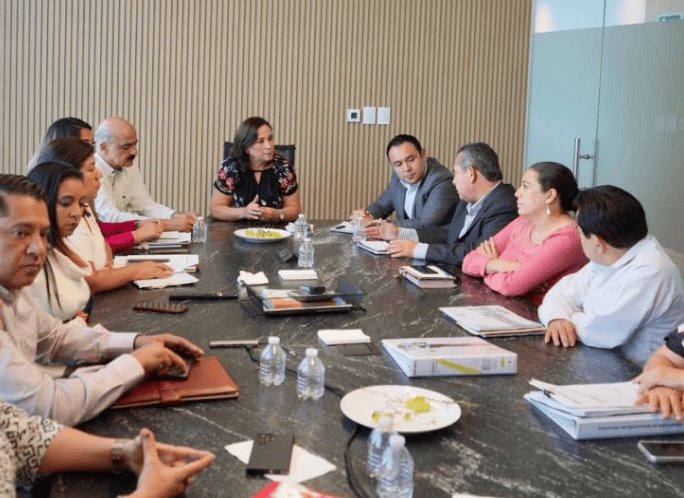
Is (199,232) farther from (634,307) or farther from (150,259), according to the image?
(634,307)

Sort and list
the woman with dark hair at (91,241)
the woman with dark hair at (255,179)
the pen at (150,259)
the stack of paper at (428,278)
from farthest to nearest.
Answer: the woman with dark hair at (255,179) < the pen at (150,259) < the stack of paper at (428,278) < the woman with dark hair at (91,241)

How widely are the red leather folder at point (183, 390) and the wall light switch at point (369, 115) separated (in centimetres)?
462

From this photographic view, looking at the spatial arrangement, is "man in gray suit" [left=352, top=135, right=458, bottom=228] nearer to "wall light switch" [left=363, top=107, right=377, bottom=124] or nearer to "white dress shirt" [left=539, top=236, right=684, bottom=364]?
"wall light switch" [left=363, top=107, right=377, bottom=124]

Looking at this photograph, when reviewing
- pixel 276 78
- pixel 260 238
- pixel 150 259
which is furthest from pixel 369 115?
pixel 150 259

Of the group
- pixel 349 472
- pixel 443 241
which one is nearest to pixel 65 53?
pixel 443 241

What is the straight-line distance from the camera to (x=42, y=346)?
6.46 feet

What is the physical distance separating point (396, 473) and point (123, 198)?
3807mm

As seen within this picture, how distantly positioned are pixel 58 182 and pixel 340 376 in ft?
3.66

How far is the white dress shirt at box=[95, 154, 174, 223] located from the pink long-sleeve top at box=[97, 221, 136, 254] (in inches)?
18.0

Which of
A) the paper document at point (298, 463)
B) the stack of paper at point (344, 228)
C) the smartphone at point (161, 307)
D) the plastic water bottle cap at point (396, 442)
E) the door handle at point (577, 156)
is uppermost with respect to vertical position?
the door handle at point (577, 156)

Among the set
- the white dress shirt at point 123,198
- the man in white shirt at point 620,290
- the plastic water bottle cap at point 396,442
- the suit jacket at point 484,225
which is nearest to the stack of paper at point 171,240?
the white dress shirt at point 123,198

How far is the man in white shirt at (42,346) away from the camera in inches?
62.4

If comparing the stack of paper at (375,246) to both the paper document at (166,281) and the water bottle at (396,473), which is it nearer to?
the paper document at (166,281)

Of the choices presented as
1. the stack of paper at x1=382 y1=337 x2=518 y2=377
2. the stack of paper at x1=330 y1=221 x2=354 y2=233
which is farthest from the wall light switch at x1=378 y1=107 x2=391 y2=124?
the stack of paper at x1=382 y1=337 x2=518 y2=377
